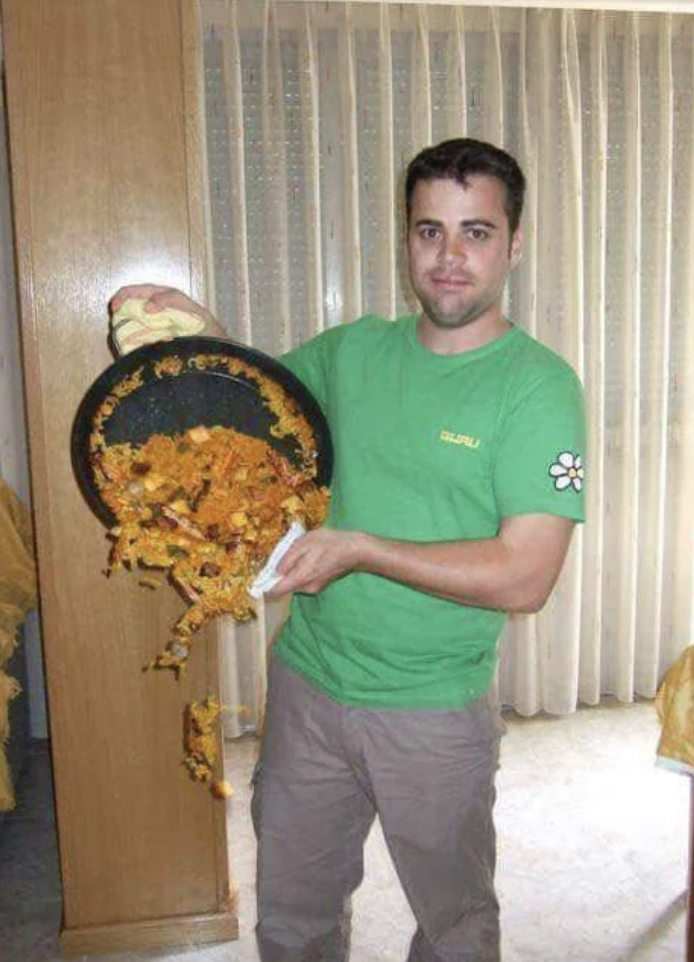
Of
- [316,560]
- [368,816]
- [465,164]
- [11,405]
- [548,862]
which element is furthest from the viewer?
[11,405]

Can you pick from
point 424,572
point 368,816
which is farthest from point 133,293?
point 368,816

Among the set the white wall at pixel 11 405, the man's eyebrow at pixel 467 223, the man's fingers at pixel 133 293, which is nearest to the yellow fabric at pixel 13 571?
the white wall at pixel 11 405

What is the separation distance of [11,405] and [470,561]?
2.32 m

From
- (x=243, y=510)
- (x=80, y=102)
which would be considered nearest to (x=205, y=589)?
(x=243, y=510)

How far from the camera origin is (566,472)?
1371mm

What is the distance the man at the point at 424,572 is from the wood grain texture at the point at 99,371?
1.31ft

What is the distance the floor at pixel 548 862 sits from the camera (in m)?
2.25

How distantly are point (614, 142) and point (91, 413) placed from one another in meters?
2.51

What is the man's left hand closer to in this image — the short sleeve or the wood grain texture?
the short sleeve

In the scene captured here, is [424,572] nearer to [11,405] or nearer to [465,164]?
[465,164]

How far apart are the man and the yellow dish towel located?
33 mm

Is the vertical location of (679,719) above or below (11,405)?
below

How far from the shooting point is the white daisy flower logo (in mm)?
1366

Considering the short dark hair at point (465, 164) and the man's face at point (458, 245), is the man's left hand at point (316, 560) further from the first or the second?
the short dark hair at point (465, 164)
